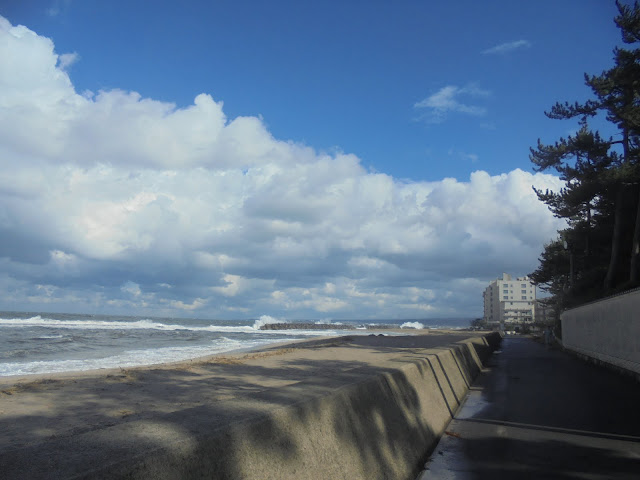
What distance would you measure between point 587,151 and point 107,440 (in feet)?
105

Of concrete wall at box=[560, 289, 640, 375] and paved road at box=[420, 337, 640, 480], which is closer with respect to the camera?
paved road at box=[420, 337, 640, 480]

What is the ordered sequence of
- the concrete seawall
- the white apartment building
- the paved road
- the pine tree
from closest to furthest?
the concrete seawall → the paved road → the pine tree → the white apartment building

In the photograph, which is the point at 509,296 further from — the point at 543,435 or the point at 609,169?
the point at 543,435

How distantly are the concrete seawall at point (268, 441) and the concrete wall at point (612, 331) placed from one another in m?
10.7

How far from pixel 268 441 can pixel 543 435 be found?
5899 mm

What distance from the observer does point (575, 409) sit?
403 inches

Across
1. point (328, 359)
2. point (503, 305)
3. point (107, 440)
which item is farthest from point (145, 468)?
point (503, 305)

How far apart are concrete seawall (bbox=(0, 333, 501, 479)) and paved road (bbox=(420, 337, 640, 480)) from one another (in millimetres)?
687

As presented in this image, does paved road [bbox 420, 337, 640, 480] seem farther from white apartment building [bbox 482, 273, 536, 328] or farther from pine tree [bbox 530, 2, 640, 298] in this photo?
white apartment building [bbox 482, 273, 536, 328]

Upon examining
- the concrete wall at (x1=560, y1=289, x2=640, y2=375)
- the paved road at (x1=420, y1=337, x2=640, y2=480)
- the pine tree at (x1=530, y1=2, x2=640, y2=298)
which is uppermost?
the pine tree at (x1=530, y1=2, x2=640, y2=298)

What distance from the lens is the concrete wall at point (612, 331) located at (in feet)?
48.6

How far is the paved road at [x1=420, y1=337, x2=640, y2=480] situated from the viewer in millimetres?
6078

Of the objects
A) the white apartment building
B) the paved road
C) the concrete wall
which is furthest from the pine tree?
the white apartment building

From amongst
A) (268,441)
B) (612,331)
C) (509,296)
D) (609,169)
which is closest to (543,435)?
(268,441)
